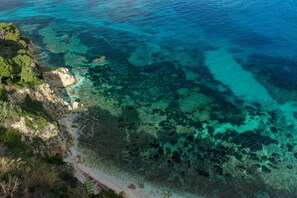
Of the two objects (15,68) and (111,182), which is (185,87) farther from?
(15,68)

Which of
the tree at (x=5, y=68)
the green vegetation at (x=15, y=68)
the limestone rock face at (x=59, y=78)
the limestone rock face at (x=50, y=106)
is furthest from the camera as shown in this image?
the limestone rock face at (x=59, y=78)

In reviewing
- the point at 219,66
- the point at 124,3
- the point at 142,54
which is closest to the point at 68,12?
the point at 124,3

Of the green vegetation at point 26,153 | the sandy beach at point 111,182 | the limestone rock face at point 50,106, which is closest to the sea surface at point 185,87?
the sandy beach at point 111,182

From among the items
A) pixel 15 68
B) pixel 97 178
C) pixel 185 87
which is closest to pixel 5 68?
pixel 15 68

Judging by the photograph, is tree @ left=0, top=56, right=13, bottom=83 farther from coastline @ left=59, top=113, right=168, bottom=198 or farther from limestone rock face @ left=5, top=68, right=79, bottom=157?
coastline @ left=59, top=113, right=168, bottom=198

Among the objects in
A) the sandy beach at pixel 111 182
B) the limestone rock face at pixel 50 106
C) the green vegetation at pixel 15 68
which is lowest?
the sandy beach at pixel 111 182

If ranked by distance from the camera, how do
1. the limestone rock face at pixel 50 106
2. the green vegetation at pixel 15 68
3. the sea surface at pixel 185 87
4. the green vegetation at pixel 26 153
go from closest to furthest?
the green vegetation at pixel 26 153, the limestone rock face at pixel 50 106, the sea surface at pixel 185 87, the green vegetation at pixel 15 68

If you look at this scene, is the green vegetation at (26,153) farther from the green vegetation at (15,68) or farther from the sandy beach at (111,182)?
the sandy beach at (111,182)

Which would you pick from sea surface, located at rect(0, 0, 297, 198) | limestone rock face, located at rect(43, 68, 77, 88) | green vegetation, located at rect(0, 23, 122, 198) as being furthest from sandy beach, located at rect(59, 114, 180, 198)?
limestone rock face, located at rect(43, 68, 77, 88)
